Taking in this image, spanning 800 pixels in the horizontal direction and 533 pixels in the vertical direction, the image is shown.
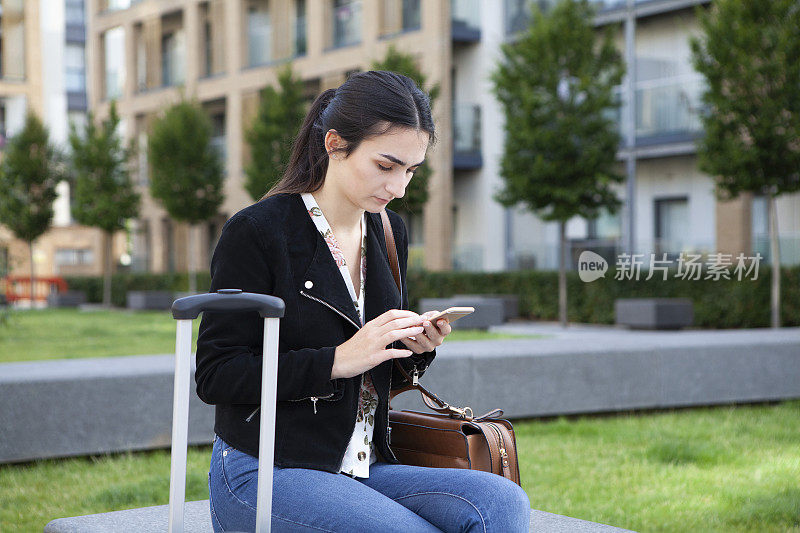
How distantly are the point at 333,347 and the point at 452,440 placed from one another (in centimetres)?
51

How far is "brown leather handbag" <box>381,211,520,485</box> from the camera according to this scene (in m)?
2.87

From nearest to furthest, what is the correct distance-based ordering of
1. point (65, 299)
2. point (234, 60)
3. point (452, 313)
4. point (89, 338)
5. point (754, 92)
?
point (452, 313) → point (754, 92) → point (89, 338) → point (65, 299) → point (234, 60)

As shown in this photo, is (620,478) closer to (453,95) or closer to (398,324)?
(398,324)

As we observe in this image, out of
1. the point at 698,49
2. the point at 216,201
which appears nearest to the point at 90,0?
the point at 216,201

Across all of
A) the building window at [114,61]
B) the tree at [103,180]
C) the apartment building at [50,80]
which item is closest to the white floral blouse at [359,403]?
the tree at [103,180]

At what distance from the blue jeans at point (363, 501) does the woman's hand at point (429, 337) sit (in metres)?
0.34

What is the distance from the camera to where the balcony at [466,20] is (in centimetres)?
2736

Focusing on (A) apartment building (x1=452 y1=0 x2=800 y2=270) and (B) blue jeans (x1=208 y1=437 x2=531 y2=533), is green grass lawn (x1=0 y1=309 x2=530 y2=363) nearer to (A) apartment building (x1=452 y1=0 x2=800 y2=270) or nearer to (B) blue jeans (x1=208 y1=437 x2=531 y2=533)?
(A) apartment building (x1=452 y1=0 x2=800 y2=270)

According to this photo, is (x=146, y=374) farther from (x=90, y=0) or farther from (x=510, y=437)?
(x=90, y=0)

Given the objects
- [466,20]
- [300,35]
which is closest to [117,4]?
[300,35]

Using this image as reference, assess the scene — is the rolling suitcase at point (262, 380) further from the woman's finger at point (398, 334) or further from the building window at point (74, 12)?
the building window at point (74, 12)

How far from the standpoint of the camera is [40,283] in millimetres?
42438

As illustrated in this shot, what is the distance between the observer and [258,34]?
33750 millimetres

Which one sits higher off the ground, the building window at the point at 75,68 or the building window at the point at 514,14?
the building window at the point at 75,68
